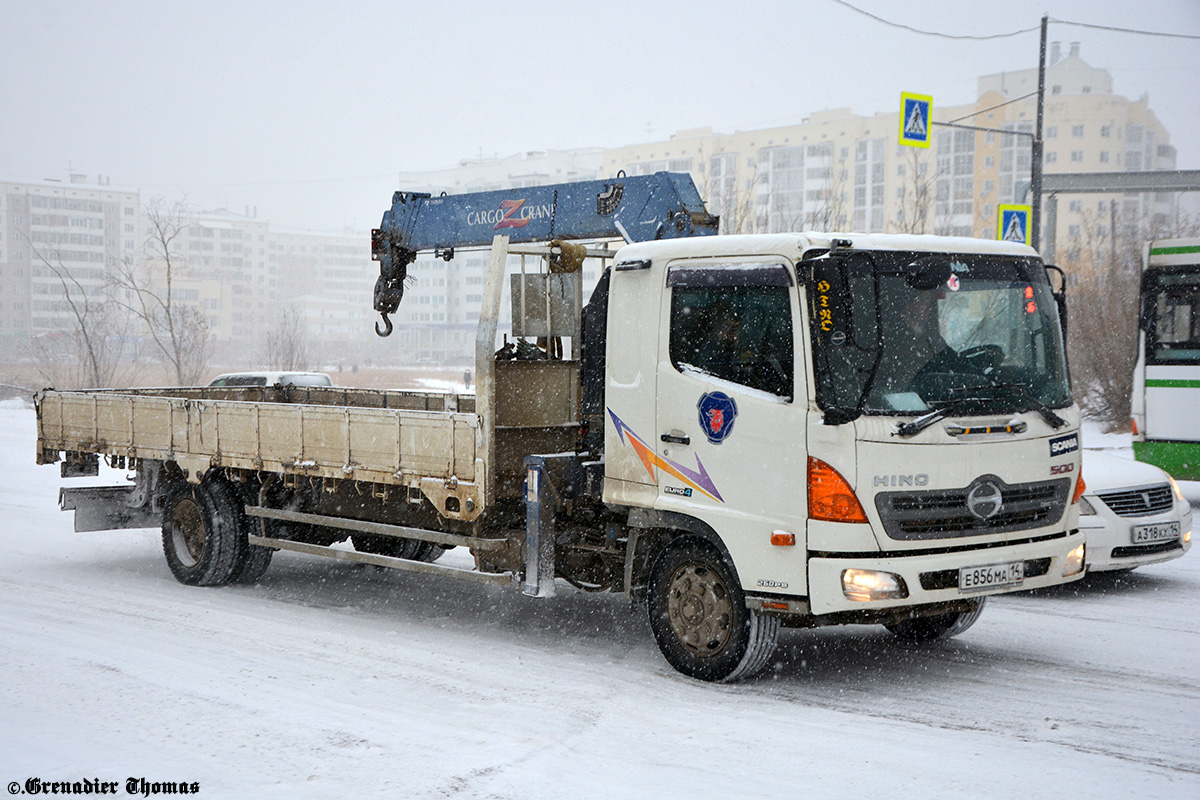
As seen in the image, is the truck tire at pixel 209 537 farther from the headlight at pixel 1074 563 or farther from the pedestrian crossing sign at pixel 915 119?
the pedestrian crossing sign at pixel 915 119

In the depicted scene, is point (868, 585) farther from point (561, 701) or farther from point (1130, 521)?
point (1130, 521)

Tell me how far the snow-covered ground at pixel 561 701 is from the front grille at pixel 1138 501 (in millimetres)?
676

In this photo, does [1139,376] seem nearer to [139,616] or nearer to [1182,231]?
[139,616]

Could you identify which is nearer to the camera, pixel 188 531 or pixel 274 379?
pixel 188 531

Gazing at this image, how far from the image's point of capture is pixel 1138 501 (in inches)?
340

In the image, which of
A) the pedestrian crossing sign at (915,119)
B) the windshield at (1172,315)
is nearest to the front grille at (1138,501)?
the windshield at (1172,315)

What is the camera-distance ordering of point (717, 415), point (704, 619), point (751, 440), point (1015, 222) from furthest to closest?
point (1015, 222) < point (704, 619) < point (717, 415) < point (751, 440)

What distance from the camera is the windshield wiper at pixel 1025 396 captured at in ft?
18.8

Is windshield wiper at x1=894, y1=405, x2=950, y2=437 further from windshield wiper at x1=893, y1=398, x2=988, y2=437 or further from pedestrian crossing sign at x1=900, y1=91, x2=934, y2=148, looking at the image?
pedestrian crossing sign at x1=900, y1=91, x2=934, y2=148

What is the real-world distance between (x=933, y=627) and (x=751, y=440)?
7.36 feet

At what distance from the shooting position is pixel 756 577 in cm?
575

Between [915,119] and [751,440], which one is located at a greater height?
[915,119]

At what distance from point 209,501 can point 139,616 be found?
1.48m

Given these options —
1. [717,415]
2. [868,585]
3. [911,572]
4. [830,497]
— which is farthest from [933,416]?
[717,415]
